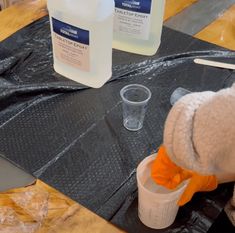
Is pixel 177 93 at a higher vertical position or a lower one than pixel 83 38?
lower

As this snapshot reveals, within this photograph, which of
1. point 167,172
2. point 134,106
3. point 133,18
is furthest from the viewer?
point 133,18

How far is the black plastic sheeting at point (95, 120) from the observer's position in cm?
65

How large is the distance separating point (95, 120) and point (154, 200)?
27cm

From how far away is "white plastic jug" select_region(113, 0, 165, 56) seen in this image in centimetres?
89

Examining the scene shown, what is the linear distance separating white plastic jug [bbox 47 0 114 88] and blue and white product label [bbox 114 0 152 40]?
106 millimetres

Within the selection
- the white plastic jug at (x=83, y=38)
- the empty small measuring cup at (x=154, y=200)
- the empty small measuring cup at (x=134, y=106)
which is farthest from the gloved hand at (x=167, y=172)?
the white plastic jug at (x=83, y=38)

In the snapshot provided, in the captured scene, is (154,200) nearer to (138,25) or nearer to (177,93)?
(177,93)

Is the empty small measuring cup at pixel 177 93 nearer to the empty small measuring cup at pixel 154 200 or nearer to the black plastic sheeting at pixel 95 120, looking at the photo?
the black plastic sheeting at pixel 95 120

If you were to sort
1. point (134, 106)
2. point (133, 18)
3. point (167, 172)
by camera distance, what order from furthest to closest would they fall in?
1. point (133, 18)
2. point (134, 106)
3. point (167, 172)

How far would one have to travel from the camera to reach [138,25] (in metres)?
0.91

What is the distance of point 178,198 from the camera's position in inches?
22.9

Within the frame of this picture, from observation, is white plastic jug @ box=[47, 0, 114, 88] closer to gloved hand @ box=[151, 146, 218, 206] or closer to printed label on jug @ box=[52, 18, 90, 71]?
printed label on jug @ box=[52, 18, 90, 71]

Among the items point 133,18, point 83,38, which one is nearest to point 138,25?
point 133,18

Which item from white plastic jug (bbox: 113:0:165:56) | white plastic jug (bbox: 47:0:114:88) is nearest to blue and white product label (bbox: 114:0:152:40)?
white plastic jug (bbox: 113:0:165:56)
